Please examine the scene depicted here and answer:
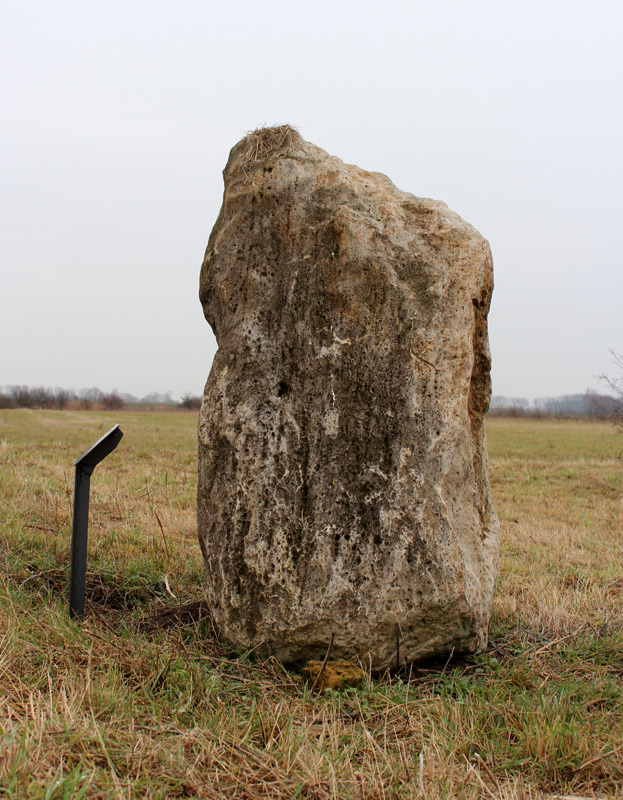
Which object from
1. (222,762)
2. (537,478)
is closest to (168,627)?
(222,762)

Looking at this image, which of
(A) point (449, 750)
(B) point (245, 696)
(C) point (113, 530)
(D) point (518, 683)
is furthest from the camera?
(C) point (113, 530)

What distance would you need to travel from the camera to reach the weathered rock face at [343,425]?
3.44m

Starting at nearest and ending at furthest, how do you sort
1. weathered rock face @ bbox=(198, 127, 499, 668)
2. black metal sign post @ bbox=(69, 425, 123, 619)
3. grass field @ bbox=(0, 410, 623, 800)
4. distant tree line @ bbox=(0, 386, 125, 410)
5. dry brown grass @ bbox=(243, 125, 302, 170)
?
grass field @ bbox=(0, 410, 623, 800)
weathered rock face @ bbox=(198, 127, 499, 668)
black metal sign post @ bbox=(69, 425, 123, 619)
dry brown grass @ bbox=(243, 125, 302, 170)
distant tree line @ bbox=(0, 386, 125, 410)

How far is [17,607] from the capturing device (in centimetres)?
382

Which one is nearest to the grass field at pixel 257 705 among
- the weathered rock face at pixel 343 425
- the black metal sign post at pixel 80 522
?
the black metal sign post at pixel 80 522

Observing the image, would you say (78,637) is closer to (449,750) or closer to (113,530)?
(449,750)

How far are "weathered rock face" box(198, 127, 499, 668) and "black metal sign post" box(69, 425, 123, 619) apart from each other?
62cm

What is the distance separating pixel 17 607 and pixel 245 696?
1.58 m

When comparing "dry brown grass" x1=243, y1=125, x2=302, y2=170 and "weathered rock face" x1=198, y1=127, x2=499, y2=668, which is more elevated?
"dry brown grass" x1=243, y1=125, x2=302, y2=170

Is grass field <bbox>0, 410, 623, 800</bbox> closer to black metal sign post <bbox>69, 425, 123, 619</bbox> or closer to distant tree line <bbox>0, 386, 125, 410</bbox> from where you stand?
black metal sign post <bbox>69, 425, 123, 619</bbox>

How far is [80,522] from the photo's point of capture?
3.94m

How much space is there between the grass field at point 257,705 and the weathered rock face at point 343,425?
36cm

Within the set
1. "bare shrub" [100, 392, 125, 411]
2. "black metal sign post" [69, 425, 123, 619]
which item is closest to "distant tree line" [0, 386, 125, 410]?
"bare shrub" [100, 392, 125, 411]

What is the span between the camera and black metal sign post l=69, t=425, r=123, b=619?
3896 mm
